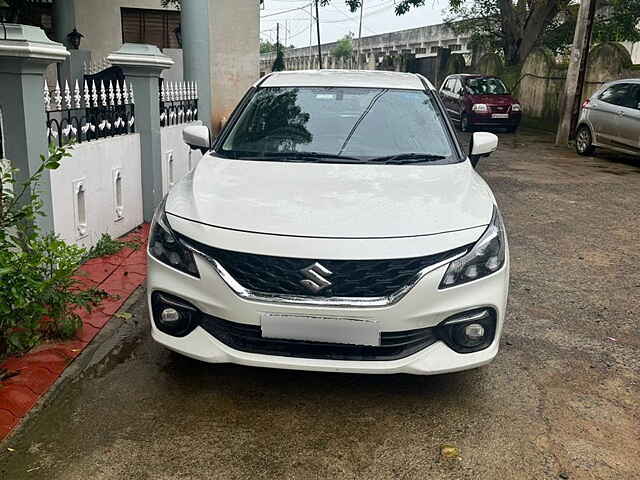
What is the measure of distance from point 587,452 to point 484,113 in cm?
1490

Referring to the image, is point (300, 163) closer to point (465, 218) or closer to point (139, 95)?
point (465, 218)

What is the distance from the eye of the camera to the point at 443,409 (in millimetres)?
3268

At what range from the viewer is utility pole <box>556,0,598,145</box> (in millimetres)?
13633

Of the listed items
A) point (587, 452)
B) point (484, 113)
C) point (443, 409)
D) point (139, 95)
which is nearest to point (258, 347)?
point (443, 409)

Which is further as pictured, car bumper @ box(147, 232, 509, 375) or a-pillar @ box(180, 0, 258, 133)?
a-pillar @ box(180, 0, 258, 133)

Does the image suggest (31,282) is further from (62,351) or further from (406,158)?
(406,158)

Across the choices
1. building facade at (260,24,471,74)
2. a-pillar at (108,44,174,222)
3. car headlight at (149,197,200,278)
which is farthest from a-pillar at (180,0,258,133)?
building facade at (260,24,471,74)

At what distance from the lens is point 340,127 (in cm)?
432

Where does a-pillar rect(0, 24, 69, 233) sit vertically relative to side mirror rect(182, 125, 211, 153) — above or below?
above

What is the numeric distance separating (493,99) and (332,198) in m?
14.9

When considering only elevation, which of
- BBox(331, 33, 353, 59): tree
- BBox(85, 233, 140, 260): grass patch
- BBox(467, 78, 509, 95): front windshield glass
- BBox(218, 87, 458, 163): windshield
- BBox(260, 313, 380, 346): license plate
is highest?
BBox(331, 33, 353, 59): tree

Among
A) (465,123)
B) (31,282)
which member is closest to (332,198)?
(31,282)

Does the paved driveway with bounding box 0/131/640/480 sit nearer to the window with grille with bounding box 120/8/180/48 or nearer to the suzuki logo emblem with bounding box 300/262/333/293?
the suzuki logo emblem with bounding box 300/262/333/293

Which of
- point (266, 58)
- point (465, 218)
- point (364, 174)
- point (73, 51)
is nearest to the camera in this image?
point (465, 218)
